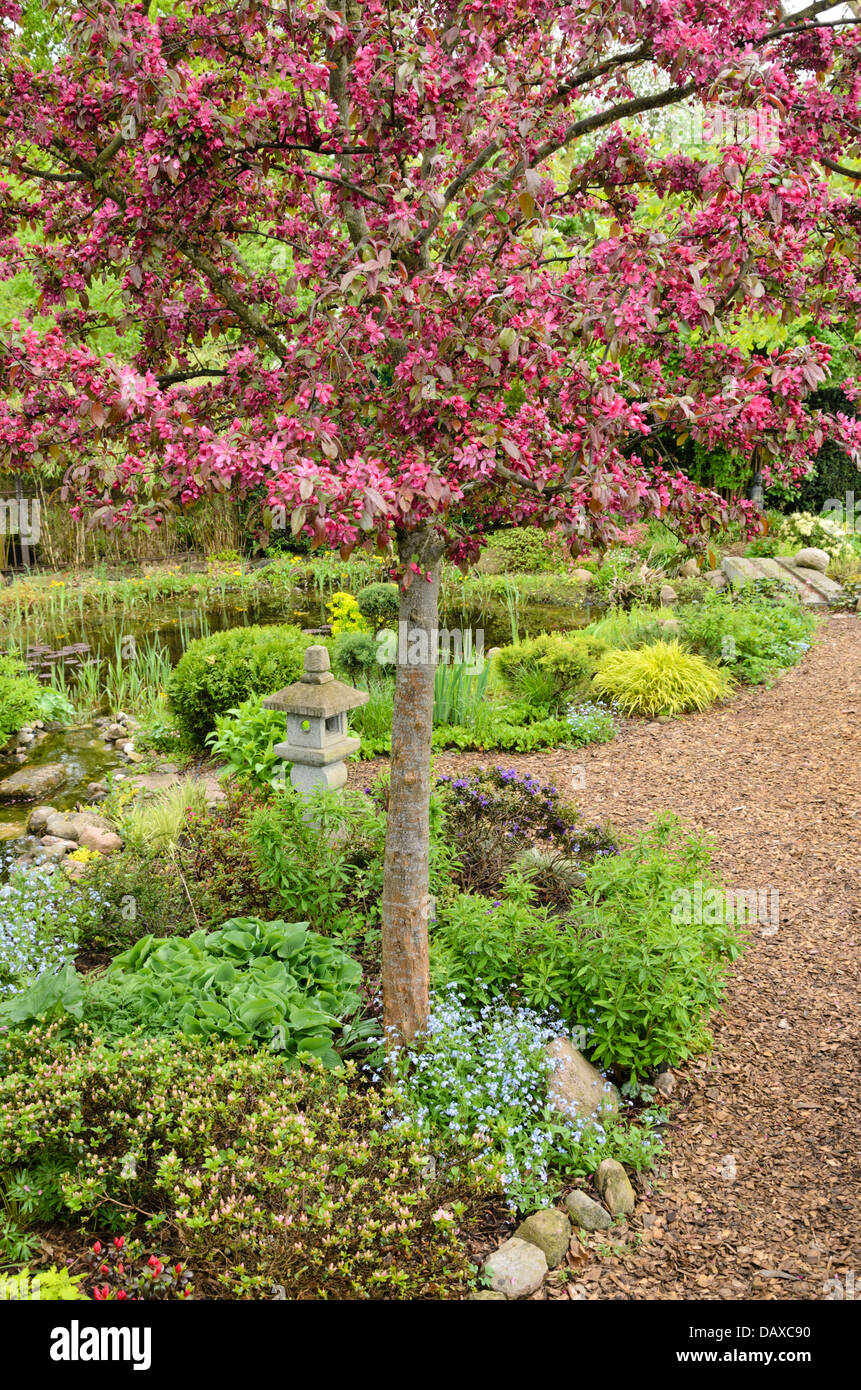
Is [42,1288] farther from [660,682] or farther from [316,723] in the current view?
[660,682]

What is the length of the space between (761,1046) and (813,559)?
930 centimetres

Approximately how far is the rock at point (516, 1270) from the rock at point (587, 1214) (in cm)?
21

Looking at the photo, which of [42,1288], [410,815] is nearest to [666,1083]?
[410,815]

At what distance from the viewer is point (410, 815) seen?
127 inches

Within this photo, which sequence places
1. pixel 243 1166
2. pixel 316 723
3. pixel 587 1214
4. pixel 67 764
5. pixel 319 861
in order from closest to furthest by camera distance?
pixel 243 1166, pixel 587 1214, pixel 319 861, pixel 316 723, pixel 67 764

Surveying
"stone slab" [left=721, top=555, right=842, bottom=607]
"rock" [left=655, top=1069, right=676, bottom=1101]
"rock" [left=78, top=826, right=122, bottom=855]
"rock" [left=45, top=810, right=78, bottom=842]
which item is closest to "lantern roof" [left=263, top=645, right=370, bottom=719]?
"rock" [left=78, top=826, right=122, bottom=855]

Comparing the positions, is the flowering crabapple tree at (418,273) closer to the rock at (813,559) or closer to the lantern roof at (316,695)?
the lantern roof at (316,695)

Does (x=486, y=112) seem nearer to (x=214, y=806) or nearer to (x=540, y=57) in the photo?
(x=540, y=57)

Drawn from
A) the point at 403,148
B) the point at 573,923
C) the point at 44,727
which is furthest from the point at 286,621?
the point at 403,148

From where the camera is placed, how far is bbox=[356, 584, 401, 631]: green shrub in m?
8.82

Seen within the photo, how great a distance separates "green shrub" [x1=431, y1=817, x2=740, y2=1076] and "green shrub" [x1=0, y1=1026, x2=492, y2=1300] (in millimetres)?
795

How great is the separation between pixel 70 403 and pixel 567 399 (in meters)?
1.44

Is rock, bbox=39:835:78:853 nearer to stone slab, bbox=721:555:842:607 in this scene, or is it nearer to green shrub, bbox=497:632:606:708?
green shrub, bbox=497:632:606:708

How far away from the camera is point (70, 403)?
287cm
